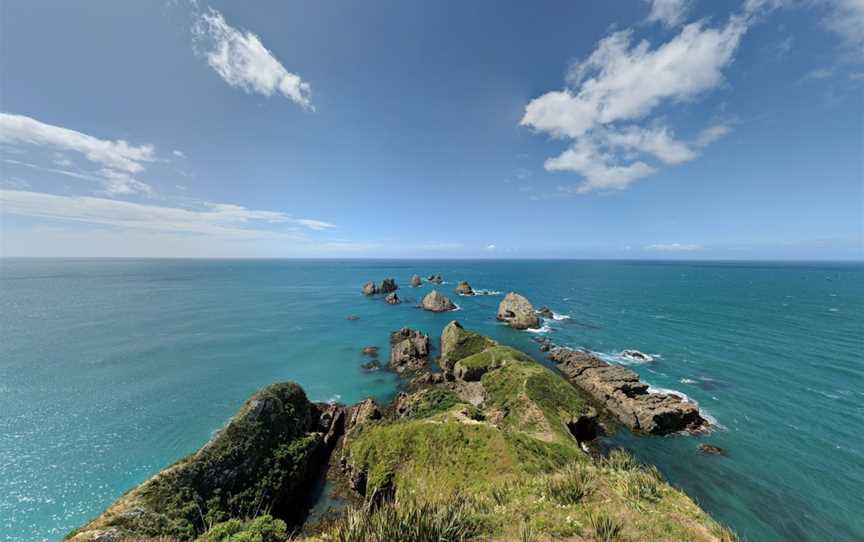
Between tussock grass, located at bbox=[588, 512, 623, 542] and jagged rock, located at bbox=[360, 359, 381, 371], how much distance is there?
4386cm

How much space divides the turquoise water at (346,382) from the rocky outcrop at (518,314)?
3.57m

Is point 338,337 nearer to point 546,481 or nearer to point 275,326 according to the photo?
point 275,326

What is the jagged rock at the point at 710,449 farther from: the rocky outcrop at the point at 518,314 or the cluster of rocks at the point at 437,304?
the cluster of rocks at the point at 437,304

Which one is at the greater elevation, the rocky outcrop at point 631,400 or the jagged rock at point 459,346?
the jagged rock at point 459,346

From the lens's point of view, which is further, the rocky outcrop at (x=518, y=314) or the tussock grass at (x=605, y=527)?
the rocky outcrop at (x=518, y=314)

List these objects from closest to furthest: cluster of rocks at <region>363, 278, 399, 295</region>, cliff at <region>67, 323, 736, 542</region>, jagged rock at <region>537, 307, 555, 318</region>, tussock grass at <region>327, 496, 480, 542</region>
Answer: tussock grass at <region>327, 496, 480, 542</region>, cliff at <region>67, 323, 736, 542</region>, jagged rock at <region>537, 307, 555, 318</region>, cluster of rocks at <region>363, 278, 399, 295</region>

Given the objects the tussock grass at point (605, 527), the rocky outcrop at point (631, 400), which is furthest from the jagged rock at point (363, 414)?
the rocky outcrop at point (631, 400)

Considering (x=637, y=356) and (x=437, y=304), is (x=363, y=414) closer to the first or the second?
(x=637, y=356)

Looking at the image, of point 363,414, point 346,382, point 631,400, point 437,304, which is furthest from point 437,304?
point 631,400

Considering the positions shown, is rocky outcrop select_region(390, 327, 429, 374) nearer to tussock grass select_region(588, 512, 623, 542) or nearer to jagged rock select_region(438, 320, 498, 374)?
jagged rock select_region(438, 320, 498, 374)

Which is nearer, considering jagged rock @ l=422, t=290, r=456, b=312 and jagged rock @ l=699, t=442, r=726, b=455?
jagged rock @ l=699, t=442, r=726, b=455

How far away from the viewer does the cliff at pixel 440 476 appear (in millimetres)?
10836

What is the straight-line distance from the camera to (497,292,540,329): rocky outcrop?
2790 inches

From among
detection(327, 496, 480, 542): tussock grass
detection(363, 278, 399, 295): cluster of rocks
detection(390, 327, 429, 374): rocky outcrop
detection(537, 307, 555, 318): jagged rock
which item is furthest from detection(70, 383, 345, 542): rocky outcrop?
detection(363, 278, 399, 295): cluster of rocks
